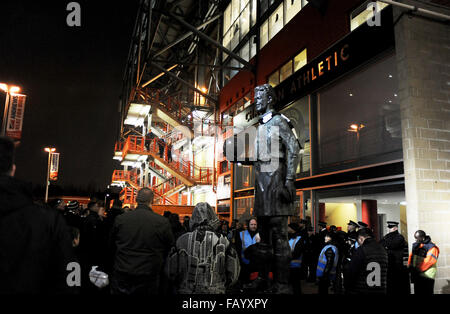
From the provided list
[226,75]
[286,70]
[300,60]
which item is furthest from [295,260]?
[226,75]

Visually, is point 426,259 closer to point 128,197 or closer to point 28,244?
point 28,244

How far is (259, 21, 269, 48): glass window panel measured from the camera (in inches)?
759

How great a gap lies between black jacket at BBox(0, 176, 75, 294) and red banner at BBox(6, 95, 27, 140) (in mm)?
12054

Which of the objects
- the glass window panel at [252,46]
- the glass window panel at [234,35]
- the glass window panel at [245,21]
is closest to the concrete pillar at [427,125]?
the glass window panel at [252,46]

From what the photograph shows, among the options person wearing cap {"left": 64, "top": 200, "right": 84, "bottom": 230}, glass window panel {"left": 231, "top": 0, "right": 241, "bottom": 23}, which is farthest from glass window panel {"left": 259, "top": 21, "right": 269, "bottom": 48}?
person wearing cap {"left": 64, "top": 200, "right": 84, "bottom": 230}

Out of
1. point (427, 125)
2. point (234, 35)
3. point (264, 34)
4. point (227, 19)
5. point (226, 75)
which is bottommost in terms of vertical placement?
point (427, 125)

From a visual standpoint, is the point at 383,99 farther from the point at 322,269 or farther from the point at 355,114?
the point at 322,269

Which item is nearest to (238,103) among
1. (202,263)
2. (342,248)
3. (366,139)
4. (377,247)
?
(366,139)

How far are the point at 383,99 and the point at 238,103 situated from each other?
42.4 ft

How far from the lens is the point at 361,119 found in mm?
11359

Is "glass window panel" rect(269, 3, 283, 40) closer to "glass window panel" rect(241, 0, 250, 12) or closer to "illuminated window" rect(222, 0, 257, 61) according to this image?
"illuminated window" rect(222, 0, 257, 61)

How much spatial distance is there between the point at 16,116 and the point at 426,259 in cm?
1554

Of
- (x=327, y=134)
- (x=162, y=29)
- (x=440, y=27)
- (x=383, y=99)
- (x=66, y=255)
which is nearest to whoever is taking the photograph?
(x=66, y=255)

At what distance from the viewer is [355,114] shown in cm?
1167
